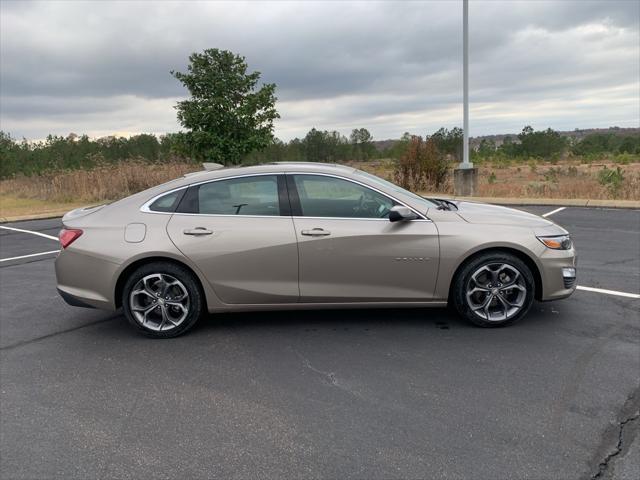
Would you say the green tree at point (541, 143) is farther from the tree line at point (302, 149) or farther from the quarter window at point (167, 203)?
the quarter window at point (167, 203)

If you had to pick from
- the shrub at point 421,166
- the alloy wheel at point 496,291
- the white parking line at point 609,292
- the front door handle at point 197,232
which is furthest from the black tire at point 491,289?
the shrub at point 421,166

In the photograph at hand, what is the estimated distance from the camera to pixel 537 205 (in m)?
13.9

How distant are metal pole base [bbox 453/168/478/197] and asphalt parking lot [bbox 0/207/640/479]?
11501 mm

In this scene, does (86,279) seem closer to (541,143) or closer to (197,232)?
(197,232)

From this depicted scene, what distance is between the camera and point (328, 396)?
11.3 feet

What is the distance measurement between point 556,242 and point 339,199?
76.9 inches

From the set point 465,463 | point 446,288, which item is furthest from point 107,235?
point 465,463

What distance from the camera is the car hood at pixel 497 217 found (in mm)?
4582

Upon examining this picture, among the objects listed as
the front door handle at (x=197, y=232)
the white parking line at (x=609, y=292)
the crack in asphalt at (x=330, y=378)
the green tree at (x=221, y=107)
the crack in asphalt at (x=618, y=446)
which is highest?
the green tree at (x=221, y=107)

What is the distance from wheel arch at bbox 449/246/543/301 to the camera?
4484mm

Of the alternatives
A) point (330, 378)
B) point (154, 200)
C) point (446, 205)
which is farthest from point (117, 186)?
point (330, 378)

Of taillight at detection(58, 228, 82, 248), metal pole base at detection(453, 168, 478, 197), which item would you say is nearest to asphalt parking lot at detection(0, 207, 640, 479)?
taillight at detection(58, 228, 82, 248)

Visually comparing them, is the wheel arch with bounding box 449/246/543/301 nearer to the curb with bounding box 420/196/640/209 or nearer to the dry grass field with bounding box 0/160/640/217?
the curb with bounding box 420/196/640/209

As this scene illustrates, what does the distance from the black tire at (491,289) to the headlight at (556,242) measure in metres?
0.27
